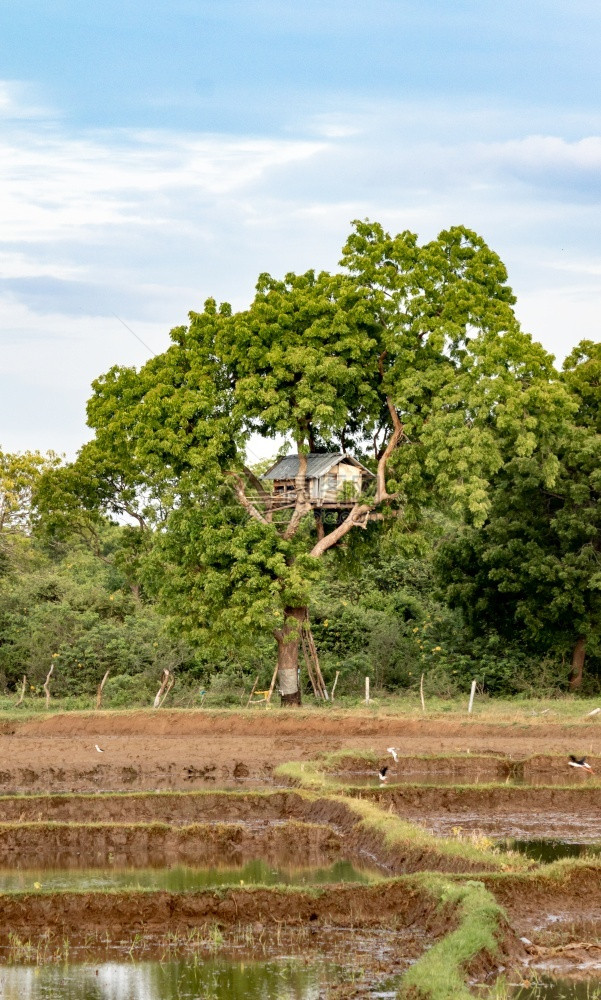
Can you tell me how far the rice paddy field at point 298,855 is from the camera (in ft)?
41.2

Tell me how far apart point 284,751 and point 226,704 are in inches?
274

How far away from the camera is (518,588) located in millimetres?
35312

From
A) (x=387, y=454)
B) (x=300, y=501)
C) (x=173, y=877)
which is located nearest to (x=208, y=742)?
(x=300, y=501)

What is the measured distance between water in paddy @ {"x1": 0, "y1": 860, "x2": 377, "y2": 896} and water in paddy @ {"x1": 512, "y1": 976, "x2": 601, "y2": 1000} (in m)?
4.54

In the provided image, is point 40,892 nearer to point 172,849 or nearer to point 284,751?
point 172,849

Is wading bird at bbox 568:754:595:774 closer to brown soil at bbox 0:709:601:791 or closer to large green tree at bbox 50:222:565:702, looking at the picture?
brown soil at bbox 0:709:601:791

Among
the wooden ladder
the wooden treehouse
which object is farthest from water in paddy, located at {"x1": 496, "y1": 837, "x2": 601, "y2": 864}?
the wooden treehouse

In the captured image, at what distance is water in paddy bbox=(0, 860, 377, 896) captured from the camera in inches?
643

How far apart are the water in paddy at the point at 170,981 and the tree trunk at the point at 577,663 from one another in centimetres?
2520

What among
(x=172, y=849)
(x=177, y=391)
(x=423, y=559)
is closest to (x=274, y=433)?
(x=177, y=391)

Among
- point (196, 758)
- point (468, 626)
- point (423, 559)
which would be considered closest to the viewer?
point (196, 758)

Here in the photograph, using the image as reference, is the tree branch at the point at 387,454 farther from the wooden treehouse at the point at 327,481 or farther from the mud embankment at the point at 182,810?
the mud embankment at the point at 182,810

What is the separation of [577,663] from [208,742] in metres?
12.5

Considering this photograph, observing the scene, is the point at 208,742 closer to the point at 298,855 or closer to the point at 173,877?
the point at 298,855
